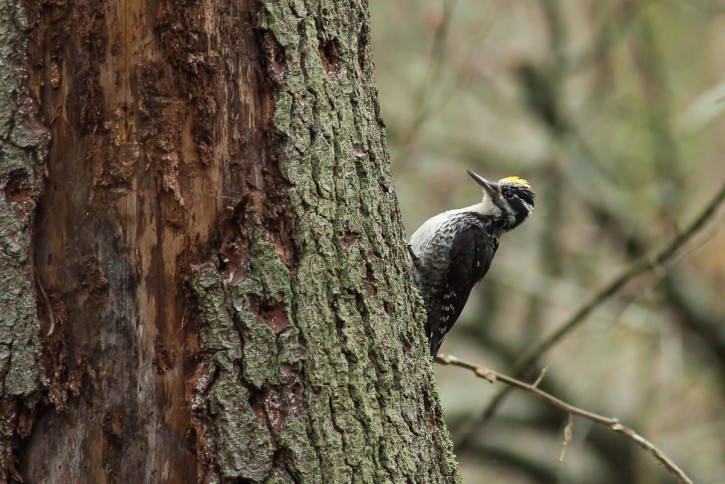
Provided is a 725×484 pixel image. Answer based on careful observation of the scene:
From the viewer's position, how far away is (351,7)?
223 centimetres

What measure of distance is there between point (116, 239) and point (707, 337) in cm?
594

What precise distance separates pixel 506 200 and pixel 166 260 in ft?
10.5

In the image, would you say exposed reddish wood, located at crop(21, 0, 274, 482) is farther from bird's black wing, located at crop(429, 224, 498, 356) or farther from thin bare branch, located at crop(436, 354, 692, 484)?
bird's black wing, located at crop(429, 224, 498, 356)

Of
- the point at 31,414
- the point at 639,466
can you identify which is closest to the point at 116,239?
the point at 31,414

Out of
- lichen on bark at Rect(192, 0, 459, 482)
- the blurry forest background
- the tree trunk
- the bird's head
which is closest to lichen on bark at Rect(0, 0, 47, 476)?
the tree trunk

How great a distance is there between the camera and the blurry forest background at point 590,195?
21.4 feet

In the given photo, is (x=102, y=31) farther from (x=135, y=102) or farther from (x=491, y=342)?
(x=491, y=342)

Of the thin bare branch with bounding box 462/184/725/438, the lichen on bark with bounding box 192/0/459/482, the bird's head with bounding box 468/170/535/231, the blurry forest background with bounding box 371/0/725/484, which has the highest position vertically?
the blurry forest background with bounding box 371/0/725/484

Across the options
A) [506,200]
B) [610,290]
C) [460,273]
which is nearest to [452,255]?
[460,273]

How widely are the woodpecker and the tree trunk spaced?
221 centimetres

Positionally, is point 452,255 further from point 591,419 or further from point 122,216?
point 122,216

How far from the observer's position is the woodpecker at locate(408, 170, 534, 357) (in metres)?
4.41

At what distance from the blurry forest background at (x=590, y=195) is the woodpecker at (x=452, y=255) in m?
1.12

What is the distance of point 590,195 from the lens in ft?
22.7
